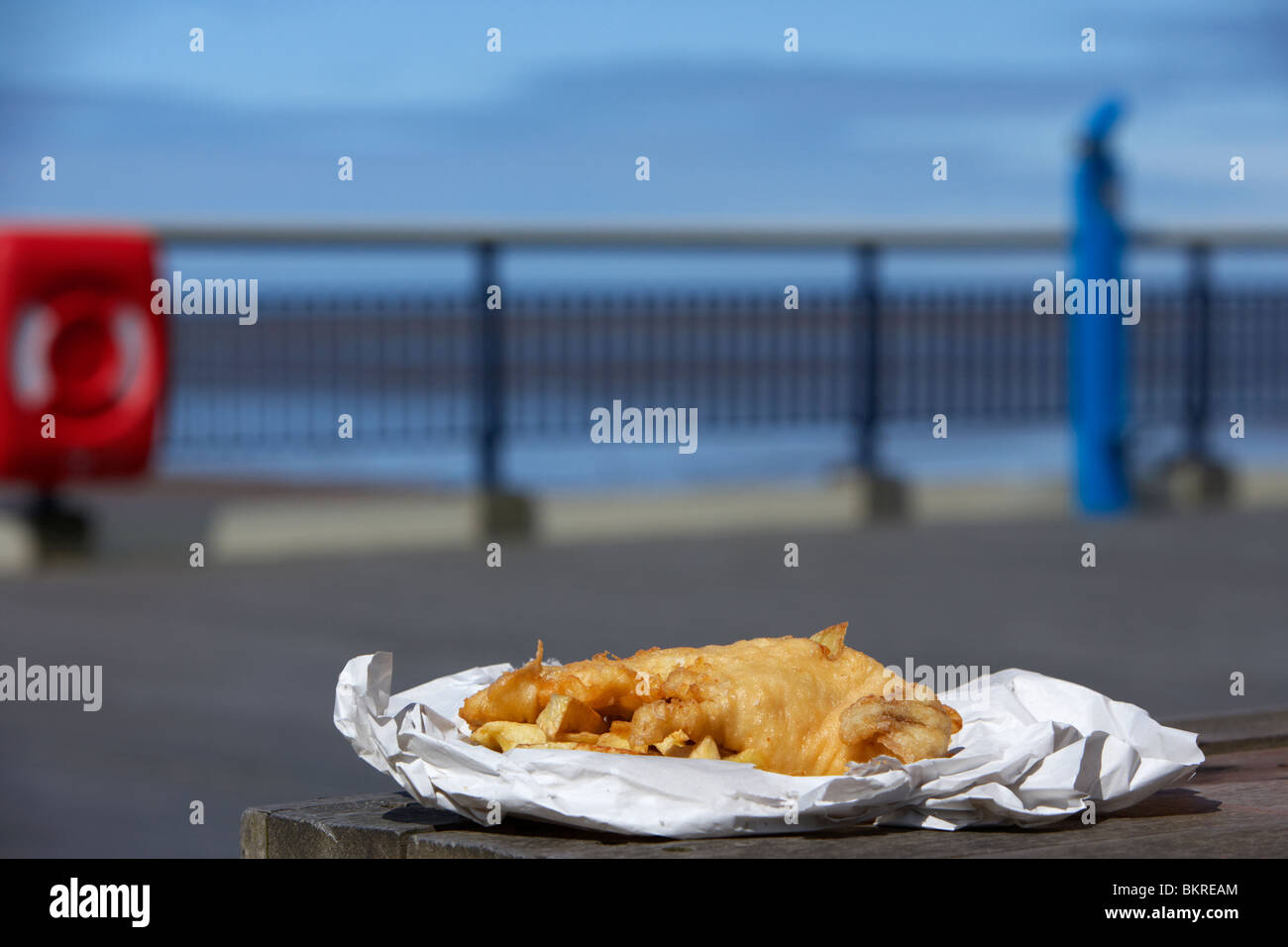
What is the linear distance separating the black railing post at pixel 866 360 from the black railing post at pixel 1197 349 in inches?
90.2

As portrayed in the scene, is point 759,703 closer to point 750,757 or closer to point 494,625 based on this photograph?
point 750,757

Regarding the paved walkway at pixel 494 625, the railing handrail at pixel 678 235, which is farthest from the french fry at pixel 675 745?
the railing handrail at pixel 678 235

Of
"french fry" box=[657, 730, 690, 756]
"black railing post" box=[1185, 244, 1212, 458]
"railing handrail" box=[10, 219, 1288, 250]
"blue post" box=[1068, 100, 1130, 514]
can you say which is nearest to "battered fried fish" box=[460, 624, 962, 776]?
"french fry" box=[657, 730, 690, 756]

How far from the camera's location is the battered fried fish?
2.82m

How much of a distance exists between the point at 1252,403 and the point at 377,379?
5956mm

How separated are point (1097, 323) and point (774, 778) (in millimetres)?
8581

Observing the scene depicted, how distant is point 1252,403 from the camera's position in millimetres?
12914

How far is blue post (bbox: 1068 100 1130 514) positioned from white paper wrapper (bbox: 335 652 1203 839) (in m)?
8.07

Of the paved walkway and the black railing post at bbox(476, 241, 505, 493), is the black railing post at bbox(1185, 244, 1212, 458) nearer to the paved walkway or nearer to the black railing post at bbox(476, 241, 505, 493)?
the paved walkway

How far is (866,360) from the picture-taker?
37.2 feet

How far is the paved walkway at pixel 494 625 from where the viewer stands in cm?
573

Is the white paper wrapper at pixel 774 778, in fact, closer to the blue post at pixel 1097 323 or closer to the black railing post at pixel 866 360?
the blue post at pixel 1097 323

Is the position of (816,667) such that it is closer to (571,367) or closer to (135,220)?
(135,220)
